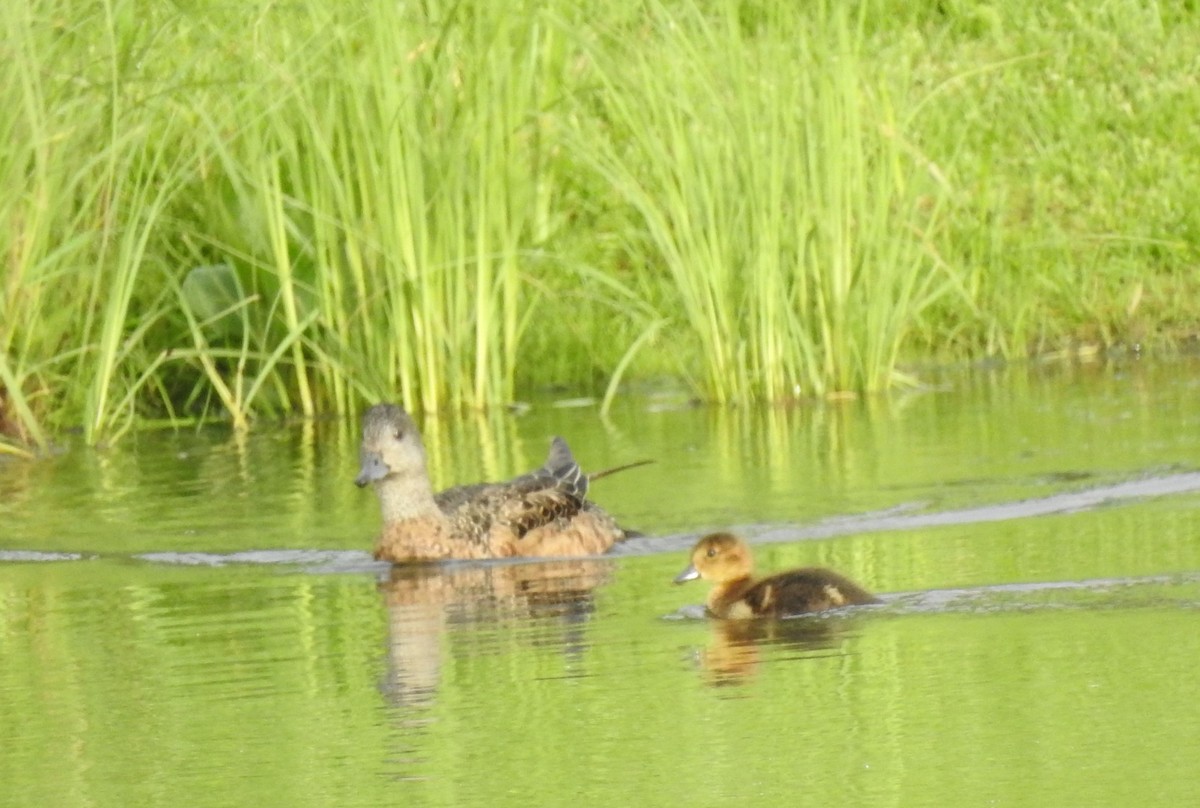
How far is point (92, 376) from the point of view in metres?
12.7

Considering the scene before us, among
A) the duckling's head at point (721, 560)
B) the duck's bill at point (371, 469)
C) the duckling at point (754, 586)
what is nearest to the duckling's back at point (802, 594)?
the duckling at point (754, 586)

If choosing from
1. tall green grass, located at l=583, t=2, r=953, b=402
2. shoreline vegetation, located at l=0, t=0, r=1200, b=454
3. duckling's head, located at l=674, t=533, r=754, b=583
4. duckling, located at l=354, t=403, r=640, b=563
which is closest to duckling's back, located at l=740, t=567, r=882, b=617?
duckling's head, located at l=674, t=533, r=754, b=583

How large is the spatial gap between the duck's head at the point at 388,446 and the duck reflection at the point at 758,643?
7.40 feet

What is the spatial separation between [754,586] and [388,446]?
2.29 m

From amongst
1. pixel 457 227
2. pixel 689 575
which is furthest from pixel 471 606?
pixel 457 227

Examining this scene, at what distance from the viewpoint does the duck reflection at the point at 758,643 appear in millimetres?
6277

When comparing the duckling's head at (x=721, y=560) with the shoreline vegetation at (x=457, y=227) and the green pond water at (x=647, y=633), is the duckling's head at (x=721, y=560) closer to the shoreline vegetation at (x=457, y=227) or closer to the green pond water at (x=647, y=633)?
the green pond water at (x=647, y=633)

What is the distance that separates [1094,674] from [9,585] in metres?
4.11

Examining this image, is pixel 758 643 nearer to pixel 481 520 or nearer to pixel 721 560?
pixel 721 560

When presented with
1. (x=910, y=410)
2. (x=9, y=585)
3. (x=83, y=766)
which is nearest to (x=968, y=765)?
(x=83, y=766)

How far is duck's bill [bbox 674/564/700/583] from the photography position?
301 inches

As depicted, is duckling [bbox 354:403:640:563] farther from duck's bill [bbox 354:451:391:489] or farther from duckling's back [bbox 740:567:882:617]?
duckling's back [bbox 740:567:882:617]

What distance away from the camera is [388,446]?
928 centimetres

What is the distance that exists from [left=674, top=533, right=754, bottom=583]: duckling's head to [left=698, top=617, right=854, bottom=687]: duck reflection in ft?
1.11
